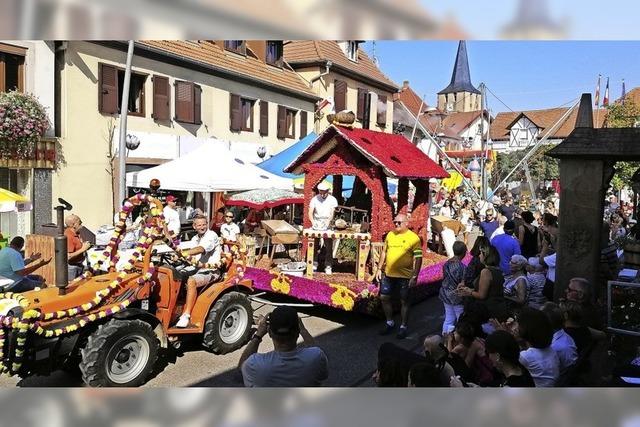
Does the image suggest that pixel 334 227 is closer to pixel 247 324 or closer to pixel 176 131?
pixel 247 324

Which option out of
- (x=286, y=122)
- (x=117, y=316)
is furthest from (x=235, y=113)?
(x=117, y=316)

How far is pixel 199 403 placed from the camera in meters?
2.75

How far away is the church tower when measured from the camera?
3.67 meters

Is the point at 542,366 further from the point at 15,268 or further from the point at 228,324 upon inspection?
the point at 15,268

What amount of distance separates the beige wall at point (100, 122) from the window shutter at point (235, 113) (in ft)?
0.33

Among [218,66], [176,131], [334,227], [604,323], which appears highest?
[218,66]

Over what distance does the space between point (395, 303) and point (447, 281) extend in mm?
1020

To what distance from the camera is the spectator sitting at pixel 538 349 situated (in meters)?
3.23

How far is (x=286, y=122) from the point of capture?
9.81m

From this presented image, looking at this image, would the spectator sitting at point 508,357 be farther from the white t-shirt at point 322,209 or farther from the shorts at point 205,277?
the white t-shirt at point 322,209

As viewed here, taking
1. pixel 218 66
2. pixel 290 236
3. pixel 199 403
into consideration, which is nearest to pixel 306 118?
pixel 218 66

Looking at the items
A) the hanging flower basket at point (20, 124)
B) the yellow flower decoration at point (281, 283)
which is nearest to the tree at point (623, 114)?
the yellow flower decoration at point (281, 283)

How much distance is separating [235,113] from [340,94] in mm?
2537

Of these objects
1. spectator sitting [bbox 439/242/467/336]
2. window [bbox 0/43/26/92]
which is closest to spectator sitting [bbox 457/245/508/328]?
spectator sitting [bbox 439/242/467/336]
